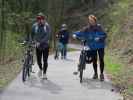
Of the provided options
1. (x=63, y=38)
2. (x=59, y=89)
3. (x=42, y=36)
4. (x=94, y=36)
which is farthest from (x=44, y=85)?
(x=63, y=38)

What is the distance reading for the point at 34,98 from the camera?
1242cm

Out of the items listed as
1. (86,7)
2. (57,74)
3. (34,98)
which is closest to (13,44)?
(57,74)

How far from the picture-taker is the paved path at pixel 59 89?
41.3ft

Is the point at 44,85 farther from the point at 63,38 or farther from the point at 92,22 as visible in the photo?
the point at 63,38

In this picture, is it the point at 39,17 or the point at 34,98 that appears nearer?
the point at 34,98

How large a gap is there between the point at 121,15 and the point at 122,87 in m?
18.6

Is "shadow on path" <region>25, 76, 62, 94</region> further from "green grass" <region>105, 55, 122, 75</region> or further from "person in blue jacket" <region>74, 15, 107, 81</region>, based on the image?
"green grass" <region>105, 55, 122, 75</region>

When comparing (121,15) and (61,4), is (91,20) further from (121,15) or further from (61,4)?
(61,4)

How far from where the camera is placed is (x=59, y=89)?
14.0m

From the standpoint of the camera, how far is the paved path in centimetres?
1259

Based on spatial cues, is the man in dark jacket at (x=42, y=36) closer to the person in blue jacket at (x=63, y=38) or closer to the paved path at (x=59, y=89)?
the paved path at (x=59, y=89)

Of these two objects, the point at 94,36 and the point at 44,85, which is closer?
the point at 44,85

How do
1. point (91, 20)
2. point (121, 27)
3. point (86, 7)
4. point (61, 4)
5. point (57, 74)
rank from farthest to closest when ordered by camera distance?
point (86, 7), point (61, 4), point (121, 27), point (57, 74), point (91, 20)

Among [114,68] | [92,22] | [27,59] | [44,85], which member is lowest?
[114,68]
